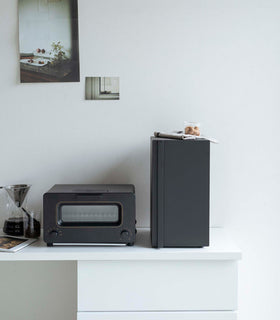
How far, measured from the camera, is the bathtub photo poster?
201 centimetres

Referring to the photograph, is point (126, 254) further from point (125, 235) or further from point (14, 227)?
point (14, 227)

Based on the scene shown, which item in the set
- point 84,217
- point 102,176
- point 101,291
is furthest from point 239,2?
point 101,291

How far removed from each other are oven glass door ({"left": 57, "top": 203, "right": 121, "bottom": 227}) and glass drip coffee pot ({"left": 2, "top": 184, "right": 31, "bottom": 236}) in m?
0.22

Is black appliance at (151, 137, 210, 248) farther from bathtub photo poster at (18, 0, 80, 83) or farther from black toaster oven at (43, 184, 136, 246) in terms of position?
bathtub photo poster at (18, 0, 80, 83)

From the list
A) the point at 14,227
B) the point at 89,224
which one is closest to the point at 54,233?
the point at 89,224

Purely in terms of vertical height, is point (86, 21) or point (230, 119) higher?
point (86, 21)

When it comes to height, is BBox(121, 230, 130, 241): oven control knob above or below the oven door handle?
below

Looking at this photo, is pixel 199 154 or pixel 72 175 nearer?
pixel 199 154

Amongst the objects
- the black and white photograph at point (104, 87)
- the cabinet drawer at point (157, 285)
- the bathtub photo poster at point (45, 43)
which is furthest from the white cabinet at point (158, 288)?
the bathtub photo poster at point (45, 43)

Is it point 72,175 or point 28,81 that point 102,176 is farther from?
point 28,81

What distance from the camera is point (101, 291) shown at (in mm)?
1646

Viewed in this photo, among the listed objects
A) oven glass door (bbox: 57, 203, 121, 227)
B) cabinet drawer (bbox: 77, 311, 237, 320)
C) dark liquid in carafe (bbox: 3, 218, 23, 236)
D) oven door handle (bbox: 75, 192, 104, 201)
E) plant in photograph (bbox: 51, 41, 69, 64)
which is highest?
plant in photograph (bbox: 51, 41, 69, 64)

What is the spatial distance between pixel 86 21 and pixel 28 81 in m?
0.38

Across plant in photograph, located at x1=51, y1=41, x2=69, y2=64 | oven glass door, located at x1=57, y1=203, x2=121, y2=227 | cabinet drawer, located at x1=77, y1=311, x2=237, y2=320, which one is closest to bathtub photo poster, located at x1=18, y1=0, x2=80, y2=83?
plant in photograph, located at x1=51, y1=41, x2=69, y2=64
